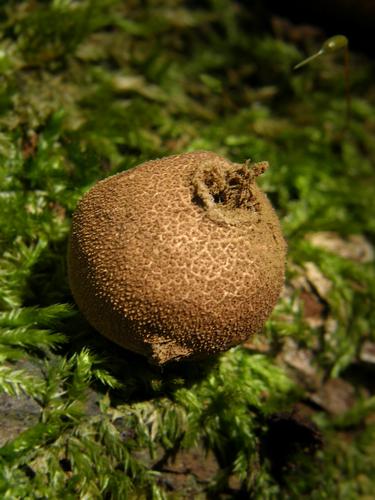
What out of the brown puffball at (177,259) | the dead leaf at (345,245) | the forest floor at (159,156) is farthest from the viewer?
the dead leaf at (345,245)

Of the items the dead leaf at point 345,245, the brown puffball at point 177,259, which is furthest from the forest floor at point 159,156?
the brown puffball at point 177,259

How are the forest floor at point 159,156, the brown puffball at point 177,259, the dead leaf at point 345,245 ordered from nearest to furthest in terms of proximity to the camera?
the brown puffball at point 177,259, the forest floor at point 159,156, the dead leaf at point 345,245

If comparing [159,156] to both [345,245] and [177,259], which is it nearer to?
[177,259]

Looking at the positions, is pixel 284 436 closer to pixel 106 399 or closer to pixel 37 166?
pixel 106 399

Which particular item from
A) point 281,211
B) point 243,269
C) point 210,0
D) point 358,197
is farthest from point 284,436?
point 210,0

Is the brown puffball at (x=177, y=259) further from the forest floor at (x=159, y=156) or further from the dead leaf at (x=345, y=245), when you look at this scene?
the dead leaf at (x=345, y=245)

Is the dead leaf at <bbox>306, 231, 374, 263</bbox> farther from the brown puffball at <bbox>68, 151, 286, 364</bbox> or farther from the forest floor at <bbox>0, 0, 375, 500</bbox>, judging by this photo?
the brown puffball at <bbox>68, 151, 286, 364</bbox>

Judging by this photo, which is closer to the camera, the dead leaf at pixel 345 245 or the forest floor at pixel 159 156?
the forest floor at pixel 159 156

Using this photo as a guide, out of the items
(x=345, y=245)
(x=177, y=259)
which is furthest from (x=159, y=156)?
(x=345, y=245)

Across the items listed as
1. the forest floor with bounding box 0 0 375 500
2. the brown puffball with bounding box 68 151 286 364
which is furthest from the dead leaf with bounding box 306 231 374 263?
the brown puffball with bounding box 68 151 286 364
